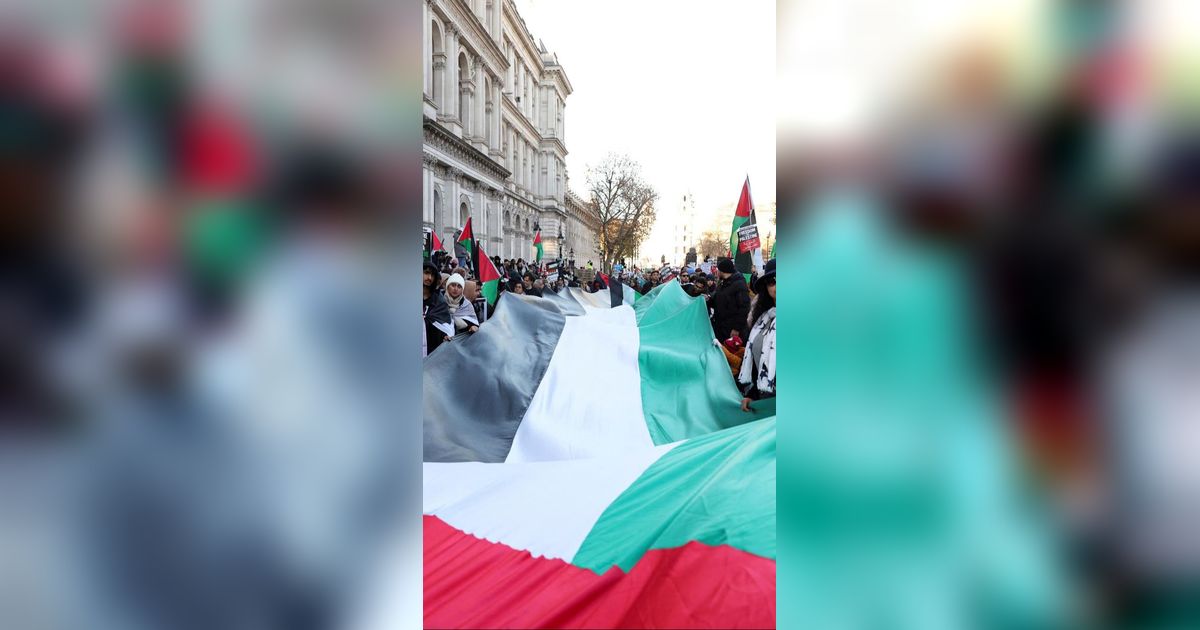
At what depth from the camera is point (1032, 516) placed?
912 mm

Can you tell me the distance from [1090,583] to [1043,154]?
0.61 meters

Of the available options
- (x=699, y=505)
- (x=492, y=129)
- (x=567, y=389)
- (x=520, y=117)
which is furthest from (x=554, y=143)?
(x=699, y=505)

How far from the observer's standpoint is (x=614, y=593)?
2.33 metres

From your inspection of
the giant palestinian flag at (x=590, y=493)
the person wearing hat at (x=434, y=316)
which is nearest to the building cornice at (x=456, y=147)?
the person wearing hat at (x=434, y=316)

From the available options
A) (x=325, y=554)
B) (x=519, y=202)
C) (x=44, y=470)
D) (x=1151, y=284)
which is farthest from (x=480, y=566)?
(x=519, y=202)

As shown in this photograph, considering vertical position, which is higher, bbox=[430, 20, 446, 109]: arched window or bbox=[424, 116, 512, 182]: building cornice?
bbox=[430, 20, 446, 109]: arched window

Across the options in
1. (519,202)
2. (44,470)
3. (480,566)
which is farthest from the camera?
(519,202)

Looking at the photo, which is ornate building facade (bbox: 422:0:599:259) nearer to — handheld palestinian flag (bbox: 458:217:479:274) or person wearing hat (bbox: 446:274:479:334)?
handheld palestinian flag (bbox: 458:217:479:274)

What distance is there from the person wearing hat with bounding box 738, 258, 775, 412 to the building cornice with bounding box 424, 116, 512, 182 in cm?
2214

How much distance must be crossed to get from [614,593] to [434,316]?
453cm

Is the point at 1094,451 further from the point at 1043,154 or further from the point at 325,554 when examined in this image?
the point at 325,554

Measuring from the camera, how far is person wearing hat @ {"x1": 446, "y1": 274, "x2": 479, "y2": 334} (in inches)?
266

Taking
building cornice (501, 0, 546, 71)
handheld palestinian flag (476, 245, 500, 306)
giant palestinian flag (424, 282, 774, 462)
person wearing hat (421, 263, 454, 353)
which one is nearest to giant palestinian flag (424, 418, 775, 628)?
giant palestinian flag (424, 282, 774, 462)

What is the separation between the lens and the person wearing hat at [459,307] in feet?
22.2
